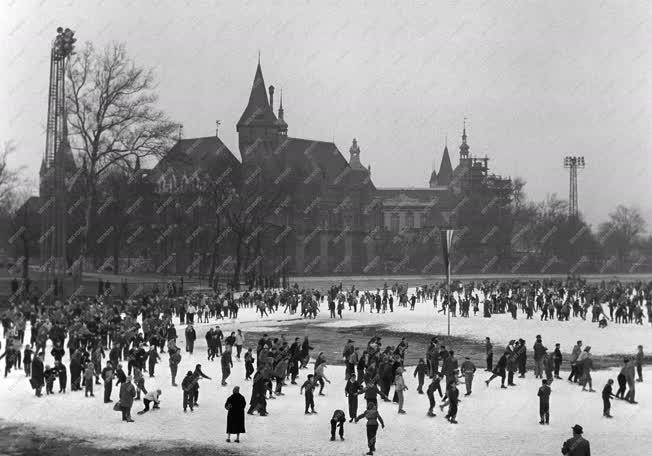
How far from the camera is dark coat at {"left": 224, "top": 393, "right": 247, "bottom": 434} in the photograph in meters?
14.0

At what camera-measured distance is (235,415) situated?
46.4 ft

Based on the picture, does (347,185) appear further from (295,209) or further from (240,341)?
(240,341)

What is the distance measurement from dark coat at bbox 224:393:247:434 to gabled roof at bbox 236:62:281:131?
275 ft

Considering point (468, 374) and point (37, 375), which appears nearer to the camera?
point (37, 375)

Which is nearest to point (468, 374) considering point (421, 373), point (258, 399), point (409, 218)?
point (421, 373)

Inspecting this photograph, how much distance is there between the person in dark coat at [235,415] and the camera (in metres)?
14.0

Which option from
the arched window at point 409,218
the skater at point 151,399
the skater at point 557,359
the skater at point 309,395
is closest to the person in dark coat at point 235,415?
the skater at point 309,395

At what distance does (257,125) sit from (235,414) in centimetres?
8400

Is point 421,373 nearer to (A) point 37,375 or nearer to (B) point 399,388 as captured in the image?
(B) point 399,388

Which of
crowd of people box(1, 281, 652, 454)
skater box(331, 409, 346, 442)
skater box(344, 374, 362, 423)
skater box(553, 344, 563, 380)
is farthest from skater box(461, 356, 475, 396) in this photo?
skater box(331, 409, 346, 442)

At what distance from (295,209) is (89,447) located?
7459 cm

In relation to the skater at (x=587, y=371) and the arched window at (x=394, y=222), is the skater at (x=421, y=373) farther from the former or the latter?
the arched window at (x=394, y=222)

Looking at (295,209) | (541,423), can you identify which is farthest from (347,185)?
(541,423)

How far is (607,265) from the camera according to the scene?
105562 mm
